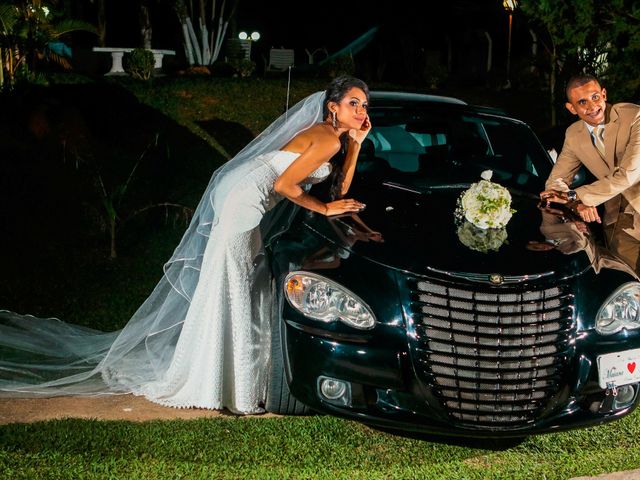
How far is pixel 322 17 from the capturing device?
3938 centimetres

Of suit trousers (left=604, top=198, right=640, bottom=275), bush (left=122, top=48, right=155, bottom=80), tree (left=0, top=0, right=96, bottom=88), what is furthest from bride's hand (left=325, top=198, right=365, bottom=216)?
bush (left=122, top=48, right=155, bottom=80)

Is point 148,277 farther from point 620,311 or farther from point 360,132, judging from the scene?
point 620,311

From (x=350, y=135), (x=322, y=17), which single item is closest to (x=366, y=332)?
(x=350, y=135)

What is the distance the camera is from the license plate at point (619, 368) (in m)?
4.43

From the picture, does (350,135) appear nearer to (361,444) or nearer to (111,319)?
(361,444)

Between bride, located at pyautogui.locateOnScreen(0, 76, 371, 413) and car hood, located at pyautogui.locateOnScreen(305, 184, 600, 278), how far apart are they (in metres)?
0.24

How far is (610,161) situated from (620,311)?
1.60m

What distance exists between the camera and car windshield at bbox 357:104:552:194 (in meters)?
5.83

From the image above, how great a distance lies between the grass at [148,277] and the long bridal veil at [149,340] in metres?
0.63

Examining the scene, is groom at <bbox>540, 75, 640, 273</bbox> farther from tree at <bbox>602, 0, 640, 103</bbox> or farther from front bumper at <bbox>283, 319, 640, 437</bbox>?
tree at <bbox>602, 0, 640, 103</bbox>

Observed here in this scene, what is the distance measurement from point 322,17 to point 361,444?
36.2m

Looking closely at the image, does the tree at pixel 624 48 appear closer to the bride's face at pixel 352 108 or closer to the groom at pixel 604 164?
the groom at pixel 604 164

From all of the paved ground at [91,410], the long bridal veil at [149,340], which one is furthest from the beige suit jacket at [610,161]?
the paved ground at [91,410]

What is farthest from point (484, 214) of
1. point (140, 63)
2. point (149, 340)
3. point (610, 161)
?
point (140, 63)
